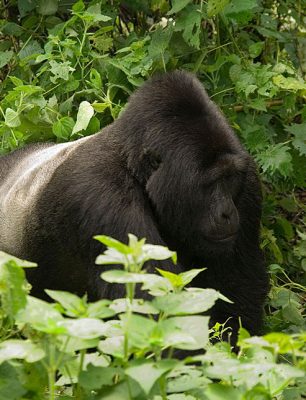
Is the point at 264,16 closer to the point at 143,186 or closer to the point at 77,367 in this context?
the point at 143,186

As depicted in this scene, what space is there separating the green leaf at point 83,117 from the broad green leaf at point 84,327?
2.54 metres

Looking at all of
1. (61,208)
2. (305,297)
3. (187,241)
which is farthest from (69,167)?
(305,297)

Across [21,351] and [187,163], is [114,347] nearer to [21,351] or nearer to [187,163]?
[21,351]

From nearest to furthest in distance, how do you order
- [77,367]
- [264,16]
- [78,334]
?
[78,334] < [77,367] < [264,16]

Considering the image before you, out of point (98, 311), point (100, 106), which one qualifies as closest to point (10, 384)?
point (98, 311)

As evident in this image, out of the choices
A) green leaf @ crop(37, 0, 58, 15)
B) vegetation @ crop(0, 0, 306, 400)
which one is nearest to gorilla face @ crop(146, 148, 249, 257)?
vegetation @ crop(0, 0, 306, 400)

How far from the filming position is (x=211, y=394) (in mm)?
1682

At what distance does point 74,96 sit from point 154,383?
9.83ft

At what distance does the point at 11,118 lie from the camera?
438 cm

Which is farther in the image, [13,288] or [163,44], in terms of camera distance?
[163,44]

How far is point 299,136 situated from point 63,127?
112 centimetres

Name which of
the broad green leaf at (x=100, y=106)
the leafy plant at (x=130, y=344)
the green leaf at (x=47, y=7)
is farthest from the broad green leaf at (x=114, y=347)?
the green leaf at (x=47, y=7)

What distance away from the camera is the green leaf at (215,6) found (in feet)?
14.0

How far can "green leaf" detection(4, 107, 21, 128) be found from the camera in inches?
172
